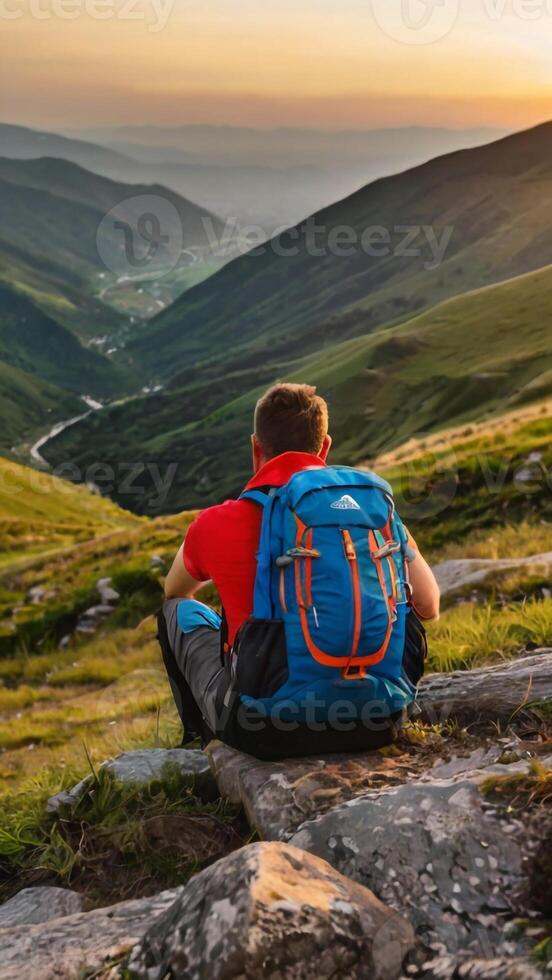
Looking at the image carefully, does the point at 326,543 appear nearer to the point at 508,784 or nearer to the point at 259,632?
the point at 259,632

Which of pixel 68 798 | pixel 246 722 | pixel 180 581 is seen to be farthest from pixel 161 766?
pixel 180 581

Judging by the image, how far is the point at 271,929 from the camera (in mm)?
3537

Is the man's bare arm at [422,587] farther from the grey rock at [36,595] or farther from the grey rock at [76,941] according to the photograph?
the grey rock at [36,595]

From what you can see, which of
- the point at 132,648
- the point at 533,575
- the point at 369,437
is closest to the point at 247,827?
the point at 533,575

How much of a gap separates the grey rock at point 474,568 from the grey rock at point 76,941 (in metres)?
8.63

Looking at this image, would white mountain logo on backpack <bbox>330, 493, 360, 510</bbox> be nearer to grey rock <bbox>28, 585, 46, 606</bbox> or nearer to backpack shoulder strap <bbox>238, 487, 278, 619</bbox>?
backpack shoulder strap <bbox>238, 487, 278, 619</bbox>

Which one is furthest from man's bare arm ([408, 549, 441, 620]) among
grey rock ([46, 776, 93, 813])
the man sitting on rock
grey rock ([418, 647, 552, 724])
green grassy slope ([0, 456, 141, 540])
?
green grassy slope ([0, 456, 141, 540])

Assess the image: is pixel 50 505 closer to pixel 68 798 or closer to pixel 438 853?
pixel 68 798

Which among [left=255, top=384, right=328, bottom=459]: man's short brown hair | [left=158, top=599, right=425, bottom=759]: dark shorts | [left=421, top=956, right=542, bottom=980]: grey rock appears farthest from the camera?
[left=255, top=384, right=328, bottom=459]: man's short brown hair

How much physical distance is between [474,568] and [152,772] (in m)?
8.76

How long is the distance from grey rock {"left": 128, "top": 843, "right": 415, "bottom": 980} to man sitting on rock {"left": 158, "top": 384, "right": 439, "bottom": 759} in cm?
158

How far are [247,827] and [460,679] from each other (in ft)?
7.68

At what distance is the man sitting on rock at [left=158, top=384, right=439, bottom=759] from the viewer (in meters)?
5.31

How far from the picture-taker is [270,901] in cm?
363
